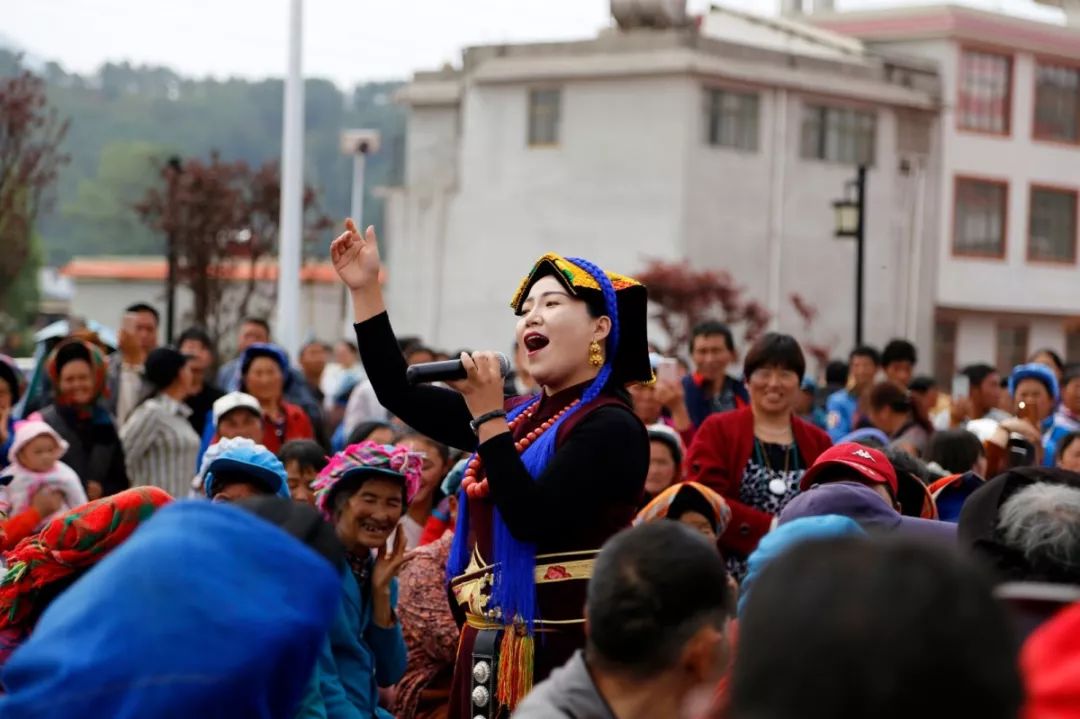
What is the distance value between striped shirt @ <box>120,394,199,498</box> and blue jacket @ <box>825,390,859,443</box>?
5.62m

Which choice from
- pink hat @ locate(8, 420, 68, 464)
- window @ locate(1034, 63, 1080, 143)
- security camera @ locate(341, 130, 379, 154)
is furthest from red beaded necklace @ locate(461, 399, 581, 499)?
window @ locate(1034, 63, 1080, 143)

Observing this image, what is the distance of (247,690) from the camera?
312 centimetres

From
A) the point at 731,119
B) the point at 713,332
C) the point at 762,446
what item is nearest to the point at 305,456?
the point at 762,446

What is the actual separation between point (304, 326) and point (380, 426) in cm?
3846

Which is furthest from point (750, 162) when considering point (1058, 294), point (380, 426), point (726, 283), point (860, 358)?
point (380, 426)

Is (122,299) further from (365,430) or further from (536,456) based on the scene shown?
(536,456)

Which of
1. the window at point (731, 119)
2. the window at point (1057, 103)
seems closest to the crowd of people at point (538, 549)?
the window at point (731, 119)

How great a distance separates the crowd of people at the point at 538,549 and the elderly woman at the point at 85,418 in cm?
2

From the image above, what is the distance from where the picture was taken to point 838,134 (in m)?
36.2

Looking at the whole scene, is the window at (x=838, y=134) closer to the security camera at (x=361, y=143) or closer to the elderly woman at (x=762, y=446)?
the security camera at (x=361, y=143)

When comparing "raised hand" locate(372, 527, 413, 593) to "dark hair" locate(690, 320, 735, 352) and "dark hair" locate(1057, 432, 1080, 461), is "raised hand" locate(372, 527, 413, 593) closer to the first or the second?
"dark hair" locate(1057, 432, 1080, 461)

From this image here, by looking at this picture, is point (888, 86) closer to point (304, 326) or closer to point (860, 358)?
point (304, 326)

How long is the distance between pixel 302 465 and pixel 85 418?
111 inches

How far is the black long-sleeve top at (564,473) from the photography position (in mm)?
4926
